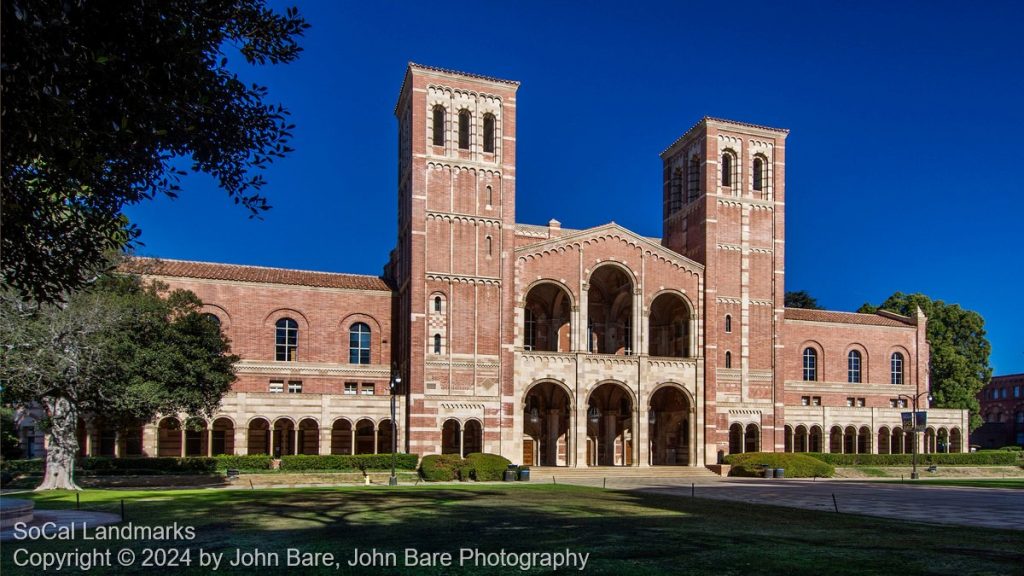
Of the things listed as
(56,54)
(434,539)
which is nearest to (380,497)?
(434,539)

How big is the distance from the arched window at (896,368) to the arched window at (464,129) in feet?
126

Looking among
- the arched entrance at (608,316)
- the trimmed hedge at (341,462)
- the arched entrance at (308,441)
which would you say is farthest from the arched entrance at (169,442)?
the arched entrance at (608,316)

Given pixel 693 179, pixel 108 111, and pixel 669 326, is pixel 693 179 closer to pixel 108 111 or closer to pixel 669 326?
pixel 669 326

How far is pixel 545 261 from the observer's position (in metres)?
53.1

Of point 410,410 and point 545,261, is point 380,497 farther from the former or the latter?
point 545,261

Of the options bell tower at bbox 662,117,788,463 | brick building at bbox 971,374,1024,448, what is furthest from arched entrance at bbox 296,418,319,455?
brick building at bbox 971,374,1024,448

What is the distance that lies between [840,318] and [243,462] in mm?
45565

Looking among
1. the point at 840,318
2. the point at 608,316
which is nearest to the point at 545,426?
the point at 608,316

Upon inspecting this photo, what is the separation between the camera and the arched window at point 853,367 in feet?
215

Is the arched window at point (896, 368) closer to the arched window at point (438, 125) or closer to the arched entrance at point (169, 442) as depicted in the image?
the arched window at point (438, 125)

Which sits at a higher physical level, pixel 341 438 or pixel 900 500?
pixel 900 500

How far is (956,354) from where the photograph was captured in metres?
74.2

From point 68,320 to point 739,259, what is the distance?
41.3 metres

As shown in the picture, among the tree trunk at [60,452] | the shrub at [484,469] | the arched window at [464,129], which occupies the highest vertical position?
the arched window at [464,129]
